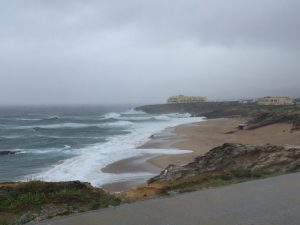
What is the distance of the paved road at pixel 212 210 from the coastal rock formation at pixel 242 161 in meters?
4.71

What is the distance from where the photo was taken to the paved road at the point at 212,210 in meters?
6.04

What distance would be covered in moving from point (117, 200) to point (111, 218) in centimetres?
198

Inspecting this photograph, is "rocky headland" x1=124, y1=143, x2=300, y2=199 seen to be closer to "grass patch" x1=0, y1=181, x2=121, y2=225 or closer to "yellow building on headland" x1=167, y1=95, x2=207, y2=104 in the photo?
"grass patch" x1=0, y1=181, x2=121, y2=225

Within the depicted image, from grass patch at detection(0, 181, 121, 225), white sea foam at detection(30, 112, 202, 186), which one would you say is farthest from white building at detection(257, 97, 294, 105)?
grass patch at detection(0, 181, 121, 225)

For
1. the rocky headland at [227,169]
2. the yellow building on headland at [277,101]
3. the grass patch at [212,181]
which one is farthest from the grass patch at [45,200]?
the yellow building on headland at [277,101]

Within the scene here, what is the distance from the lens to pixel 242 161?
16.2 metres

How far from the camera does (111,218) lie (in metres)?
6.32

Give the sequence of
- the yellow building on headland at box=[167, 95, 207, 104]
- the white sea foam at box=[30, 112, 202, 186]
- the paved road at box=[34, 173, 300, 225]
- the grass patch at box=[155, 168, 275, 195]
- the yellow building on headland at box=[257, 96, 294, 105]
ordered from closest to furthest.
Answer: the paved road at box=[34, 173, 300, 225] → the grass patch at box=[155, 168, 275, 195] → the white sea foam at box=[30, 112, 202, 186] → the yellow building on headland at box=[257, 96, 294, 105] → the yellow building on headland at box=[167, 95, 207, 104]

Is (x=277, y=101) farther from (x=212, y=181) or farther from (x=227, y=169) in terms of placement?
(x=212, y=181)

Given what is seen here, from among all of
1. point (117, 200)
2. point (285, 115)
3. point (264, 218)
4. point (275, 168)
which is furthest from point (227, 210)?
point (285, 115)

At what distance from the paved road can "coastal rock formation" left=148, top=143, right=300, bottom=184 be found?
15.4ft

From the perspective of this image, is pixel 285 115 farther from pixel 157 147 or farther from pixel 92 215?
pixel 92 215

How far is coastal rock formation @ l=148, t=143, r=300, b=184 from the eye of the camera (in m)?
13.6

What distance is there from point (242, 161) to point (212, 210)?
9.92 m
